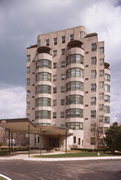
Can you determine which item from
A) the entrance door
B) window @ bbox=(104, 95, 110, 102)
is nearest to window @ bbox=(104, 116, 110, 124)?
window @ bbox=(104, 95, 110, 102)

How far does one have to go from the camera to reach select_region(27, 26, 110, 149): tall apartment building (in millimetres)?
58750

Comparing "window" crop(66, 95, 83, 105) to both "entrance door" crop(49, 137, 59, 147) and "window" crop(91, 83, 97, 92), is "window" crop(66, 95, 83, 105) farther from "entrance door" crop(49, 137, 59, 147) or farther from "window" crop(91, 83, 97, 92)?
"entrance door" crop(49, 137, 59, 147)

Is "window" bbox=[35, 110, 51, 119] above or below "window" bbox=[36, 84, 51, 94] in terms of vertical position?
below

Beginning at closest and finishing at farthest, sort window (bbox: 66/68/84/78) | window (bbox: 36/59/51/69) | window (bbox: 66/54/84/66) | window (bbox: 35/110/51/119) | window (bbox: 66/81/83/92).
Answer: window (bbox: 66/81/83/92)
window (bbox: 66/68/84/78)
window (bbox: 66/54/84/66)
window (bbox: 35/110/51/119)
window (bbox: 36/59/51/69)

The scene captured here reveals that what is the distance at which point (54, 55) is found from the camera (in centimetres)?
6538

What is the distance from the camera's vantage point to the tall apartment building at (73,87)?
193ft

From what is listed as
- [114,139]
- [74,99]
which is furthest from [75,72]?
[114,139]

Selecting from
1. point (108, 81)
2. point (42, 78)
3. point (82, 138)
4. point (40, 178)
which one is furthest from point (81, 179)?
point (108, 81)

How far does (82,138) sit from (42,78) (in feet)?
59.7

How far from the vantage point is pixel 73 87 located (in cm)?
5956

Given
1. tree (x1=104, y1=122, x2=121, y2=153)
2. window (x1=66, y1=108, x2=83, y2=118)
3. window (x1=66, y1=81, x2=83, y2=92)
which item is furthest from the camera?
window (x1=66, y1=81, x2=83, y2=92)

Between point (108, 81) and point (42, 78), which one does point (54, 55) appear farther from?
point (108, 81)

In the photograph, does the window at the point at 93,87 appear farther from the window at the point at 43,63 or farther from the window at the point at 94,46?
the window at the point at 43,63

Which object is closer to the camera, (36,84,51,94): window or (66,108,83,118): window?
(66,108,83,118): window
